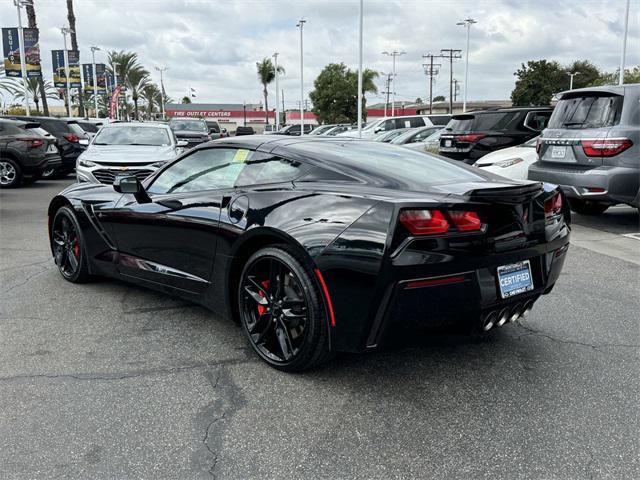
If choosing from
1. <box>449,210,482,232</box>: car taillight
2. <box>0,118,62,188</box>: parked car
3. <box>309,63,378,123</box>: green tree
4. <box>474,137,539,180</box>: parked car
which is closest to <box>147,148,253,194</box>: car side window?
<box>449,210,482,232</box>: car taillight

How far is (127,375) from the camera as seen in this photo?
3400 mm

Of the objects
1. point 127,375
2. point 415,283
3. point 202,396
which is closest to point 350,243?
point 415,283

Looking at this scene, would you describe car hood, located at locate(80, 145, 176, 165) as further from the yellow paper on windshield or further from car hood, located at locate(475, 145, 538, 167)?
the yellow paper on windshield

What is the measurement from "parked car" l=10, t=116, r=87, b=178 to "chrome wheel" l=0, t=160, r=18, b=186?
1837 mm

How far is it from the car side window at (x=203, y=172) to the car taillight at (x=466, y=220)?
5.18 ft

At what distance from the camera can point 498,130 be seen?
1214 cm

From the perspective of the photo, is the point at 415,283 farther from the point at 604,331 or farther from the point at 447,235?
the point at 604,331

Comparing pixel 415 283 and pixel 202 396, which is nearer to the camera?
pixel 415 283

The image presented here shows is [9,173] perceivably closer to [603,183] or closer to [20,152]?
[20,152]

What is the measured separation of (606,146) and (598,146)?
0.31 feet

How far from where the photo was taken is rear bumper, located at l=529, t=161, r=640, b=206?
7445 millimetres

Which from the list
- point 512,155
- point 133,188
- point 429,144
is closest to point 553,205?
point 133,188

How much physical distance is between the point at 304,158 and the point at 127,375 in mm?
1631

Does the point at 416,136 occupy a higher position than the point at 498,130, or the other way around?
the point at 498,130
